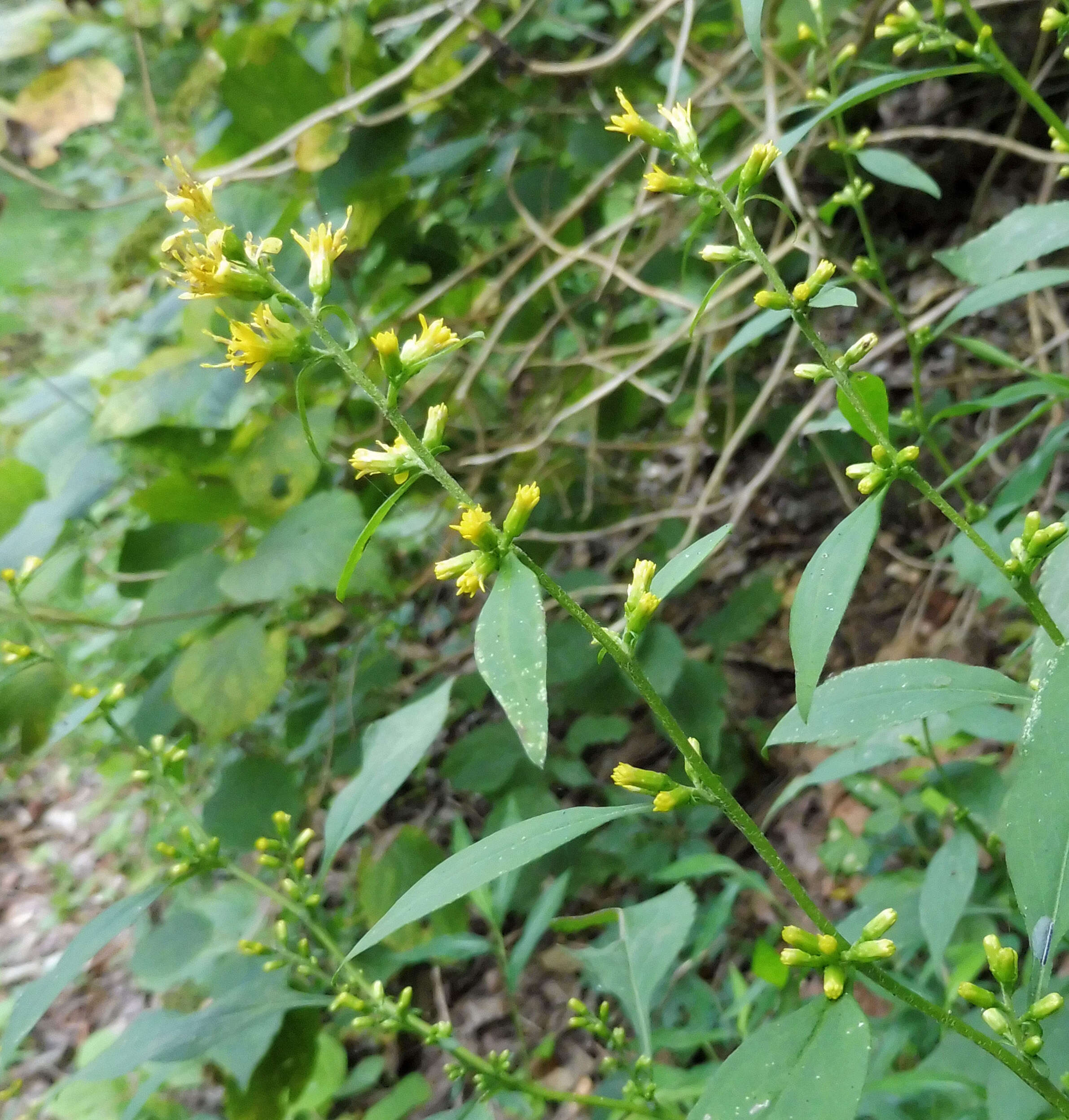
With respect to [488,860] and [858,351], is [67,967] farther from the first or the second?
[858,351]

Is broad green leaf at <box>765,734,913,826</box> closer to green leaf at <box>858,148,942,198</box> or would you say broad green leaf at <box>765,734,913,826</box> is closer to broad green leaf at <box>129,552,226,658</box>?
green leaf at <box>858,148,942,198</box>

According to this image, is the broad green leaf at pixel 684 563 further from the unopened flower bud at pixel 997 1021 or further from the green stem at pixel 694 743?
the unopened flower bud at pixel 997 1021

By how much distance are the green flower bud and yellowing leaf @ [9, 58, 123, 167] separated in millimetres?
1693

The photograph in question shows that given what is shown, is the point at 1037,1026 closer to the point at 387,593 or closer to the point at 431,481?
the point at 387,593

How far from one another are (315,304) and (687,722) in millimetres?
1235

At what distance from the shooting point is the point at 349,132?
60.0 inches

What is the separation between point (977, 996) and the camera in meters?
0.50

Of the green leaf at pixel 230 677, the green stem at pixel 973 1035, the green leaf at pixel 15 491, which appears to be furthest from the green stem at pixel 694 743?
the green leaf at pixel 15 491

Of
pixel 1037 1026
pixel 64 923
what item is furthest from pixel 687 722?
pixel 64 923

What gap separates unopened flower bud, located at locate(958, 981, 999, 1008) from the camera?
0.50 meters

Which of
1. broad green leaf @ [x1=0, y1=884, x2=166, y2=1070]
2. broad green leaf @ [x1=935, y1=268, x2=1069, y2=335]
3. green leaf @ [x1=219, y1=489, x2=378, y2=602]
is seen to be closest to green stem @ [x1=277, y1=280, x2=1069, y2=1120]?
broad green leaf @ [x1=935, y1=268, x2=1069, y2=335]

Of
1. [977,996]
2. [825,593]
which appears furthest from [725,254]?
[977,996]

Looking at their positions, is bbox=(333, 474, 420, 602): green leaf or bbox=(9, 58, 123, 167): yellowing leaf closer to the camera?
bbox=(333, 474, 420, 602): green leaf

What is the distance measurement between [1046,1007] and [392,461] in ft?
1.74
